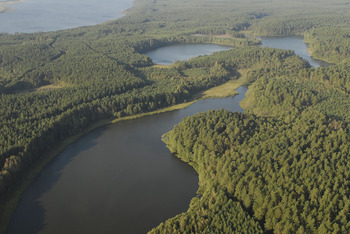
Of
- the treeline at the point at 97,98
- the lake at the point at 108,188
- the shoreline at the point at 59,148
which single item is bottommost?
the lake at the point at 108,188

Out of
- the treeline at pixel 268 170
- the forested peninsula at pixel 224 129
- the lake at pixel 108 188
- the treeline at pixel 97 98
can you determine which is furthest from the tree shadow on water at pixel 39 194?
the treeline at pixel 268 170

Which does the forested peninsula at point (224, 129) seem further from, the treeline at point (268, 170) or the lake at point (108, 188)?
the lake at point (108, 188)

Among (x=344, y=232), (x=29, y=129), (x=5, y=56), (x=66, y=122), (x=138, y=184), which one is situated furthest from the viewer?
(x=5, y=56)

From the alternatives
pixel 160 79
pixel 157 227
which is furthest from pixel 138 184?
pixel 160 79

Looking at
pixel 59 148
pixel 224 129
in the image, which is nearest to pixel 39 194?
pixel 59 148

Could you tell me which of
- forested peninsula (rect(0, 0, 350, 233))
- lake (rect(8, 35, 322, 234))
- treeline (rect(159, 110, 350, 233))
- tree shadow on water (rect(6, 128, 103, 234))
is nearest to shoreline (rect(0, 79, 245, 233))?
forested peninsula (rect(0, 0, 350, 233))

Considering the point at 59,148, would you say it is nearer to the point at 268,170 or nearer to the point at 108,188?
the point at 108,188

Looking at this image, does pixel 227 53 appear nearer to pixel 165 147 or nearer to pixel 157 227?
pixel 165 147
